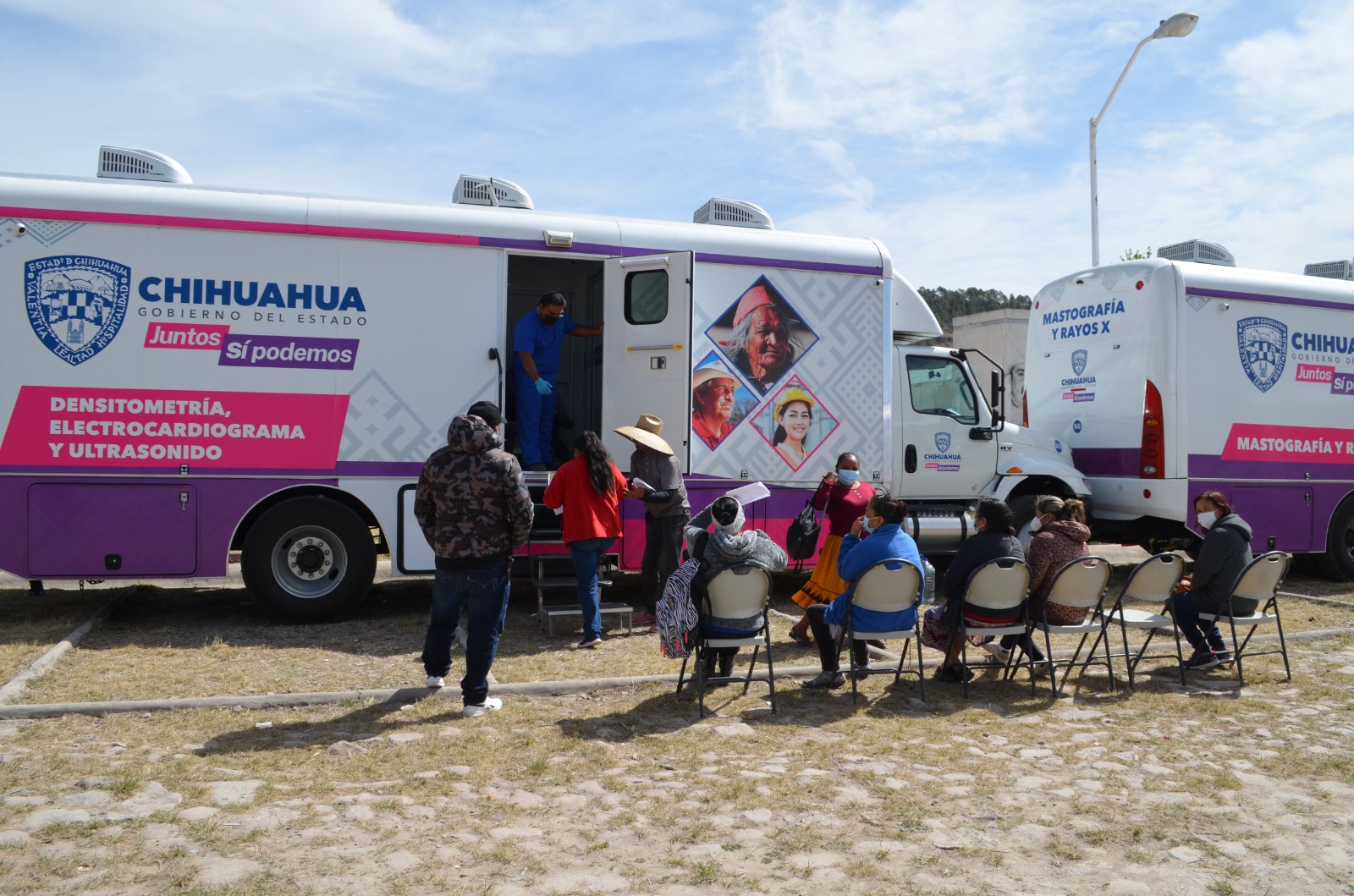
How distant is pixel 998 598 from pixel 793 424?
9.81 ft

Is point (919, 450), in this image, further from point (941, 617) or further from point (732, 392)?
point (941, 617)

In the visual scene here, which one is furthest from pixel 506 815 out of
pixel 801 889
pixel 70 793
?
pixel 70 793

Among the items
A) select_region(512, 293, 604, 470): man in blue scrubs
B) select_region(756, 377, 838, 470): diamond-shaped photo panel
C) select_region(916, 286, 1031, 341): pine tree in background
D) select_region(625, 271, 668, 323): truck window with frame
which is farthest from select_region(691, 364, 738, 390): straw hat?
select_region(916, 286, 1031, 341): pine tree in background

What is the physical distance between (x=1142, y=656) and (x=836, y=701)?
248 cm

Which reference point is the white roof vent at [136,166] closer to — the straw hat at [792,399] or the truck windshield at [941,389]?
the straw hat at [792,399]

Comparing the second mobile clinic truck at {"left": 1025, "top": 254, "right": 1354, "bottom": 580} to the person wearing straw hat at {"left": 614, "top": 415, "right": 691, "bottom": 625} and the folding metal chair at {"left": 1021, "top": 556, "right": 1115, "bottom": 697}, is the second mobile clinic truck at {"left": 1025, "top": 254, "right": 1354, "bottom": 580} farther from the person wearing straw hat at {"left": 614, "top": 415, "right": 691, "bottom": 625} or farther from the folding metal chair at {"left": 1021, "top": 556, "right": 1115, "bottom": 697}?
the person wearing straw hat at {"left": 614, "top": 415, "right": 691, "bottom": 625}

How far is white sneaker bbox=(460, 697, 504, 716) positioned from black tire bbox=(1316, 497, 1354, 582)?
30.8 ft

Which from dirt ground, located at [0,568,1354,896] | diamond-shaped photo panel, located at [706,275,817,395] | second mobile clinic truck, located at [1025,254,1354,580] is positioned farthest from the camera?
second mobile clinic truck, located at [1025,254,1354,580]

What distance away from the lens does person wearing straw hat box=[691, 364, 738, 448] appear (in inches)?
332

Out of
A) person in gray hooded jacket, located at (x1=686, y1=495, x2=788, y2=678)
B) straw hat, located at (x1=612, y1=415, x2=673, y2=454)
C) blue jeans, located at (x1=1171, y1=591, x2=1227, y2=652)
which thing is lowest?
blue jeans, located at (x1=1171, y1=591, x2=1227, y2=652)

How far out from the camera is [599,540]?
24.1 feet

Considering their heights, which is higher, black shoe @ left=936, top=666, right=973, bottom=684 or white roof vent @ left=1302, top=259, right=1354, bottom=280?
white roof vent @ left=1302, top=259, right=1354, bottom=280

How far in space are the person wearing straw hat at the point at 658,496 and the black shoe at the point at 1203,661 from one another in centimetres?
350

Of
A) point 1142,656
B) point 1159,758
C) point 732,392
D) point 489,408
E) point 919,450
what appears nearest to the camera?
point 1159,758
